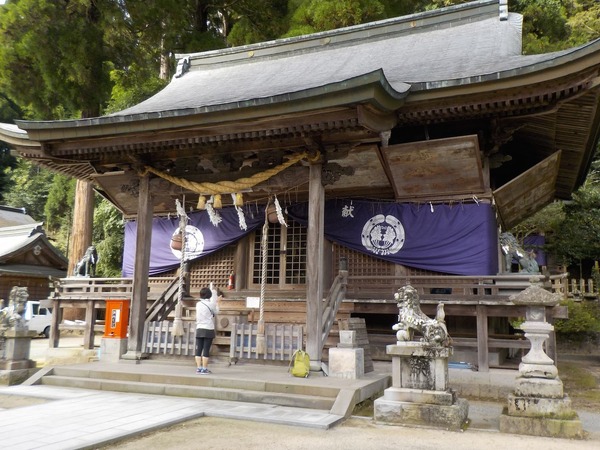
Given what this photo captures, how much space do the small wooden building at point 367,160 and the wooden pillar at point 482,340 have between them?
0.02m

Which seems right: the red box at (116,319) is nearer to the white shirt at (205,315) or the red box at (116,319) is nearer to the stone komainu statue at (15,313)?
the stone komainu statue at (15,313)

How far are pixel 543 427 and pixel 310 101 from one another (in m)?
5.43

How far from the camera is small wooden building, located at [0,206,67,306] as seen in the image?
23.7m

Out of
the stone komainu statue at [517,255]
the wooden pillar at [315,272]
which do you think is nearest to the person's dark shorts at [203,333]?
the wooden pillar at [315,272]

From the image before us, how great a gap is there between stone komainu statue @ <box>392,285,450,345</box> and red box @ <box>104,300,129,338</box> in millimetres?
6002

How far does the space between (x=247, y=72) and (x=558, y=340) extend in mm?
13885

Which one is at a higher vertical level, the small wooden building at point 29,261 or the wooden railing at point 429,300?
the small wooden building at point 29,261

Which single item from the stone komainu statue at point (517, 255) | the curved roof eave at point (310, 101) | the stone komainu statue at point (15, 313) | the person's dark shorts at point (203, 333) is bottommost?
the person's dark shorts at point (203, 333)

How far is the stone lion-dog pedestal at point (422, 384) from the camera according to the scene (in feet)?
19.3

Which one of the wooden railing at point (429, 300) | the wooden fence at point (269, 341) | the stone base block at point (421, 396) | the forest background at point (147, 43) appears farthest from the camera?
the forest background at point (147, 43)

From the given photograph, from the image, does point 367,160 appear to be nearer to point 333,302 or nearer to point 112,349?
point 333,302

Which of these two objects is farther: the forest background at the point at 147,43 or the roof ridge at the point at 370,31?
the forest background at the point at 147,43

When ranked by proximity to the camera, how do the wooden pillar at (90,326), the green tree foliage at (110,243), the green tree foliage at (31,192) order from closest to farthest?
the wooden pillar at (90,326)
the green tree foliage at (110,243)
the green tree foliage at (31,192)

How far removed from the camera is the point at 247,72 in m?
14.4
